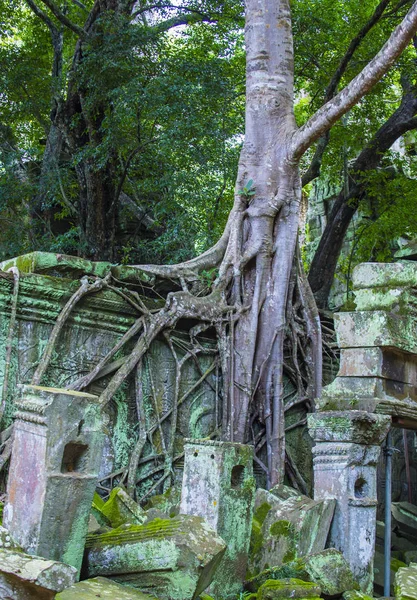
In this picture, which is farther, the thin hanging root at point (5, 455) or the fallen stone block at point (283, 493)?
the thin hanging root at point (5, 455)

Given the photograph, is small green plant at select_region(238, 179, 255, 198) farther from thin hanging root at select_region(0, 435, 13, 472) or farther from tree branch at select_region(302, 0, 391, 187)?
thin hanging root at select_region(0, 435, 13, 472)

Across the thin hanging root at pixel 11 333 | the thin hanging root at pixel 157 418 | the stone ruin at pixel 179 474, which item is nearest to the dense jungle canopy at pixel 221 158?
the thin hanging root at pixel 157 418

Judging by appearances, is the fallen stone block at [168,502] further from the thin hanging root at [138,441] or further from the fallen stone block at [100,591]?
the fallen stone block at [100,591]

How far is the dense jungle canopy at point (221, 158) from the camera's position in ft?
26.2

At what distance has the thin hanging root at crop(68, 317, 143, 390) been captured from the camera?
7074 millimetres

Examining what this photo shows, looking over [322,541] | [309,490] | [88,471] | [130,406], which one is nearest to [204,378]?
[130,406]

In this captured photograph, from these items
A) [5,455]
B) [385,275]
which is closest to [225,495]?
[385,275]

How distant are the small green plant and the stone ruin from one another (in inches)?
55.9

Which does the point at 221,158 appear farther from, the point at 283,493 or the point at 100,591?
the point at 100,591

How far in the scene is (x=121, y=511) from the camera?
211 inches

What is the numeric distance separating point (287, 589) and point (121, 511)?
5.39 feet

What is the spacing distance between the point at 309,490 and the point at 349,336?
292 centimetres

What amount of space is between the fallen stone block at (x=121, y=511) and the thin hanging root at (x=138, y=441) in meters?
1.64

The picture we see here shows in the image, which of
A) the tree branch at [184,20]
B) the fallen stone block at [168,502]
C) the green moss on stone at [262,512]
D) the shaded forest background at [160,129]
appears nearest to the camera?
the green moss on stone at [262,512]
